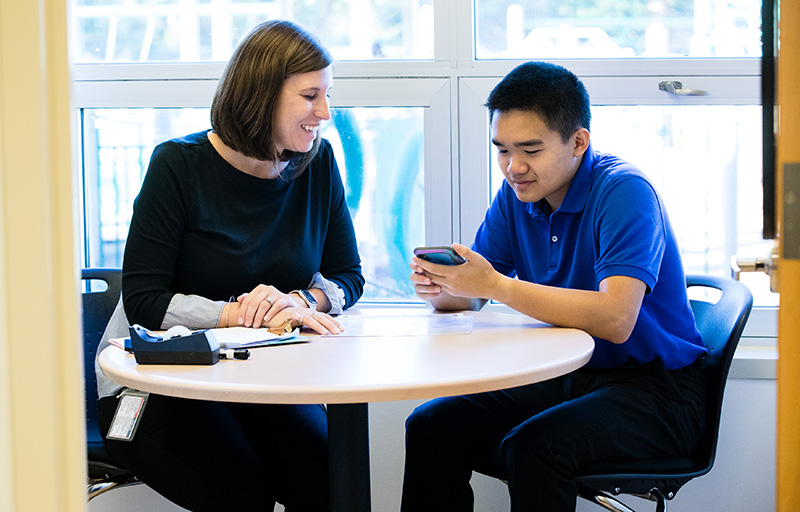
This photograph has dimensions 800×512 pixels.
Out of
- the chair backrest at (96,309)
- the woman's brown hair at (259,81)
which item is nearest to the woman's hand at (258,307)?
the woman's brown hair at (259,81)

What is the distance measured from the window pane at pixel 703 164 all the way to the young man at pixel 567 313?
0.54m

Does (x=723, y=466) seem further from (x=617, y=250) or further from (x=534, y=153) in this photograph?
(x=534, y=153)

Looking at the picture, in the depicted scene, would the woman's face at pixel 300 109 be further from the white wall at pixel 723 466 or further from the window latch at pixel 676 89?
the window latch at pixel 676 89

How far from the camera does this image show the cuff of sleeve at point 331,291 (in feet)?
6.18

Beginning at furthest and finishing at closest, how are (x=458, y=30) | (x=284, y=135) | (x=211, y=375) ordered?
(x=458, y=30), (x=284, y=135), (x=211, y=375)

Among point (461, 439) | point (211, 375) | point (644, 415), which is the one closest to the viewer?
point (211, 375)

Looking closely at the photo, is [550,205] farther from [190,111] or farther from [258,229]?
[190,111]

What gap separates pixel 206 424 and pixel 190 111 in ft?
4.00

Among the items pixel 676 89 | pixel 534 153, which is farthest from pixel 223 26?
pixel 676 89

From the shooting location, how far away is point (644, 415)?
65.4 inches

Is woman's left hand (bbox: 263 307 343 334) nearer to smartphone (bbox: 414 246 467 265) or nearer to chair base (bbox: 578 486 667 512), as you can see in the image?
smartphone (bbox: 414 246 467 265)

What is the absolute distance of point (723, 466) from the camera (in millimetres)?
2314

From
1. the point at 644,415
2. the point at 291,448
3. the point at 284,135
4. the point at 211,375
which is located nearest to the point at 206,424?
the point at 291,448

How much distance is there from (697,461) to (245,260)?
3.67 ft
